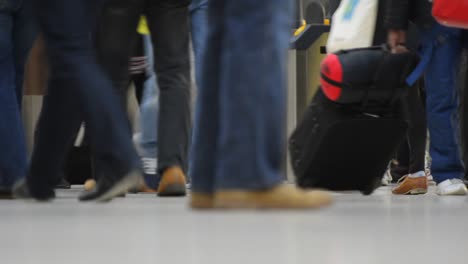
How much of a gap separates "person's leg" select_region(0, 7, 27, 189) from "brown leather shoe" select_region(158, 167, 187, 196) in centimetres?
50

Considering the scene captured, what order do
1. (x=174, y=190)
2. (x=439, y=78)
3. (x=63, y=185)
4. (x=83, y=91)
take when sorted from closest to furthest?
(x=83, y=91)
(x=174, y=190)
(x=439, y=78)
(x=63, y=185)

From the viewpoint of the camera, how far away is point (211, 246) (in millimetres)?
1584

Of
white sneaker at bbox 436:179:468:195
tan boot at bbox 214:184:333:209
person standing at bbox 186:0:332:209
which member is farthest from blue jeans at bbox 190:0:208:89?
tan boot at bbox 214:184:333:209

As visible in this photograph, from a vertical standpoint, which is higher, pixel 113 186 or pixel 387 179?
pixel 113 186

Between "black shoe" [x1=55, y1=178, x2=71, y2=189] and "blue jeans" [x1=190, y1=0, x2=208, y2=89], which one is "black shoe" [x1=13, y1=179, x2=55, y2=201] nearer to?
"blue jeans" [x1=190, y1=0, x2=208, y2=89]

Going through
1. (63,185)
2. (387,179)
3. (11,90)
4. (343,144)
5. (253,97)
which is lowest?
(387,179)

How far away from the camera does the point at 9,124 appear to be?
11.6 feet

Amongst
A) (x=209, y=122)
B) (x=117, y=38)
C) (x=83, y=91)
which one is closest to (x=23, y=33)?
(x=117, y=38)

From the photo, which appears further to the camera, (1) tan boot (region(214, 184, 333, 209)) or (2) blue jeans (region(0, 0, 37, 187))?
(2) blue jeans (region(0, 0, 37, 187))

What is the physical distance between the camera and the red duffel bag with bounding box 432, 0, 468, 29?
3.63m

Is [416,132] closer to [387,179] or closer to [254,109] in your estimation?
[387,179]

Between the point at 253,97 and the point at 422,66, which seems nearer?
the point at 253,97

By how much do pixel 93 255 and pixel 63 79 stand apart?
1370 millimetres

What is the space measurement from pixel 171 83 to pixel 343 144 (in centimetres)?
62
